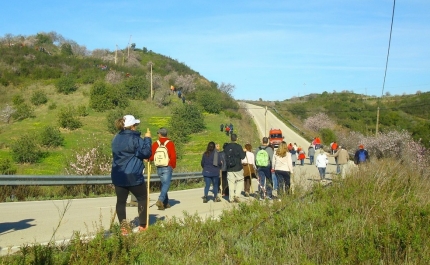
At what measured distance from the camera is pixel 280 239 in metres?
7.39

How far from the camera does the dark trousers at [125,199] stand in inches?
333

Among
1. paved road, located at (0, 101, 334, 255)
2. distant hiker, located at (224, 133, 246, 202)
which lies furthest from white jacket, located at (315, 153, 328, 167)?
distant hiker, located at (224, 133, 246, 202)

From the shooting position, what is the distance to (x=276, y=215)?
8.72 meters

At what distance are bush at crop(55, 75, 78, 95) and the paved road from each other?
5244 centimetres

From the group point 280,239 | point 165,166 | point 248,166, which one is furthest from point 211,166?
point 280,239

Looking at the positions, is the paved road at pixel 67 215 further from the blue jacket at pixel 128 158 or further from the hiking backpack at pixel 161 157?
the hiking backpack at pixel 161 157

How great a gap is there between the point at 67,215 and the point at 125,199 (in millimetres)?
3535

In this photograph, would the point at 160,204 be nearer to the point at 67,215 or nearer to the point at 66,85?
the point at 67,215

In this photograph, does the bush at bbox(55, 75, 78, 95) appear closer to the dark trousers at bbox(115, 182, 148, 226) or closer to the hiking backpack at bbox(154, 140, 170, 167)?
the hiking backpack at bbox(154, 140, 170, 167)

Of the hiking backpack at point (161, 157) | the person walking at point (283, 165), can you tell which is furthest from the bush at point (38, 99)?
the hiking backpack at point (161, 157)

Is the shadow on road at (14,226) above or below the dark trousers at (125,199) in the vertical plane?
below

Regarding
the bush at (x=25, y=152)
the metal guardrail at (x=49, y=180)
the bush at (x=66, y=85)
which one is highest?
the bush at (x=66, y=85)

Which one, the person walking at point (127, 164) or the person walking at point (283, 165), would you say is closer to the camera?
the person walking at point (127, 164)

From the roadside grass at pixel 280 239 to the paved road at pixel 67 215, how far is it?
2.51ft
